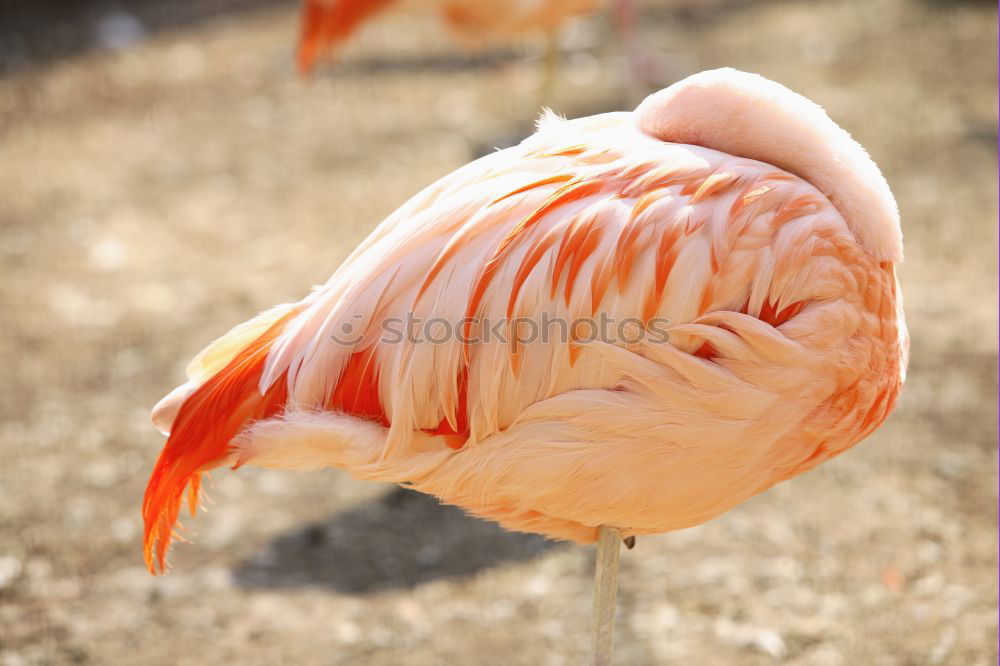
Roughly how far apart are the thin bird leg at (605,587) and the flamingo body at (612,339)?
0.11m

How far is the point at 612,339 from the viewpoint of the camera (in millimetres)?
1744

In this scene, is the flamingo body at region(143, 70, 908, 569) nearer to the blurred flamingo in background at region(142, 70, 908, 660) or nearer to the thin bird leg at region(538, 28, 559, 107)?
the blurred flamingo in background at region(142, 70, 908, 660)

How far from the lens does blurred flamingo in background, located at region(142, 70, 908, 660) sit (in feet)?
5.67

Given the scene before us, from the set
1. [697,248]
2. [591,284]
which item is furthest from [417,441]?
[697,248]

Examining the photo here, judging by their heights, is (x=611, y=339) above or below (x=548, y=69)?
below

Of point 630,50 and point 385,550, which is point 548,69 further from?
point 385,550

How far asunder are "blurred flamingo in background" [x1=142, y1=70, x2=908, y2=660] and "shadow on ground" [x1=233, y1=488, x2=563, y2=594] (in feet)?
3.05

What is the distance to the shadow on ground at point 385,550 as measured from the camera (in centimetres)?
283

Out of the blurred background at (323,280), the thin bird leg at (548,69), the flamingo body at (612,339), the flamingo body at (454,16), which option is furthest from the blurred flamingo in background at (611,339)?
the thin bird leg at (548,69)

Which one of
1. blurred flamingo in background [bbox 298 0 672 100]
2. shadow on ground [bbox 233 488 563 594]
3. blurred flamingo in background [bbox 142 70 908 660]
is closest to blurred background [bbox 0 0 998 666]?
shadow on ground [bbox 233 488 563 594]

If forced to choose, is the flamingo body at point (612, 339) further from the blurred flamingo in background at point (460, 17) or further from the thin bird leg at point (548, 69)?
the thin bird leg at point (548, 69)

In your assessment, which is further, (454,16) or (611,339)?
(454,16)

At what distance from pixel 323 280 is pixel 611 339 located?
102 inches

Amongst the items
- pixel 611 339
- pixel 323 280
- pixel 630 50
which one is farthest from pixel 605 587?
pixel 630 50
